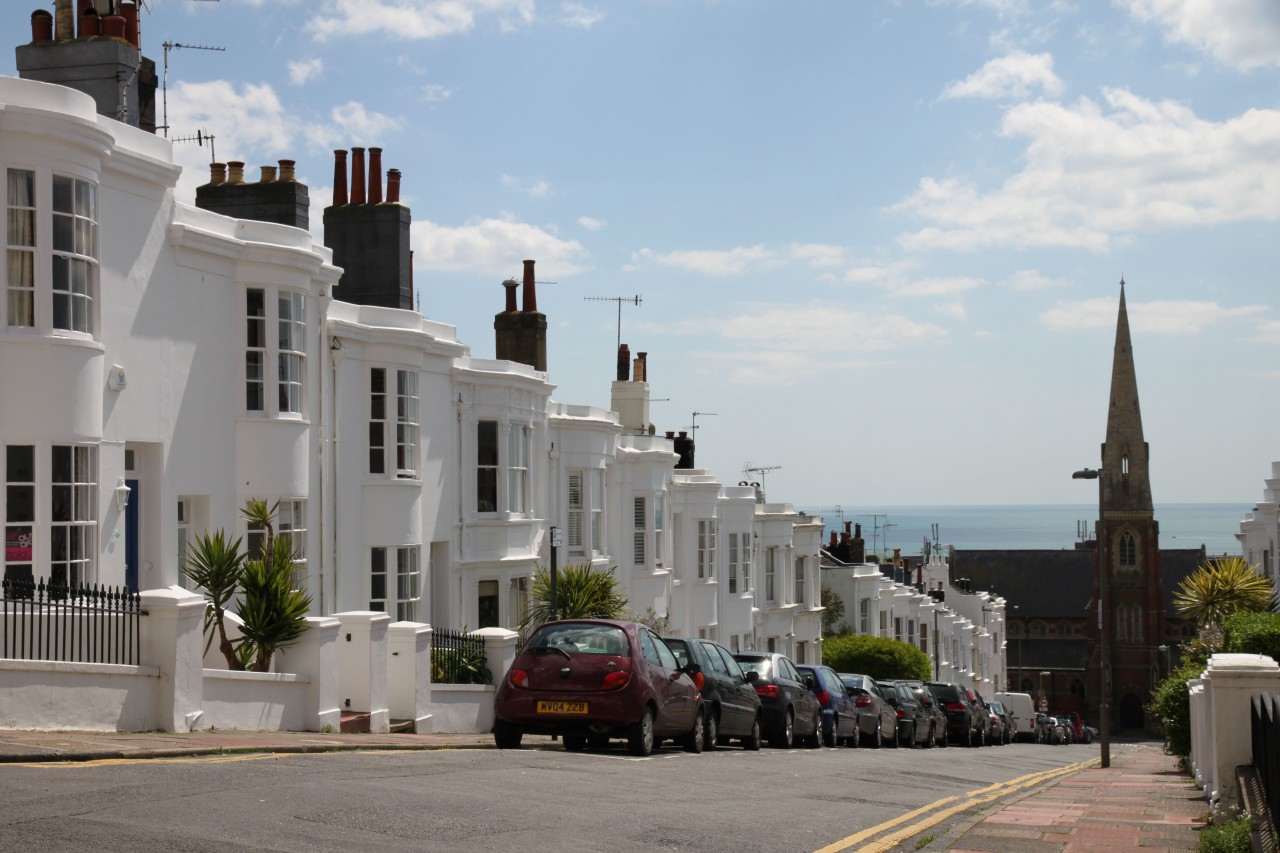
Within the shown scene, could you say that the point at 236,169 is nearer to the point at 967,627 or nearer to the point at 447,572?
the point at 447,572

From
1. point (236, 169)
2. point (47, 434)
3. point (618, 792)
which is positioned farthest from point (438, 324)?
point (618, 792)

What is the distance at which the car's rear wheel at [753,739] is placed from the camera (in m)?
21.8

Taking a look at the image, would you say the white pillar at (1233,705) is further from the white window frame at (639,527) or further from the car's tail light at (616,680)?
the white window frame at (639,527)

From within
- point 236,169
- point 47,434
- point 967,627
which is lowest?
point 967,627

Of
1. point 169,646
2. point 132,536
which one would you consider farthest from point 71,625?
point 132,536

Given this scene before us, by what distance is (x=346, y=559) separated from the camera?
25062mm

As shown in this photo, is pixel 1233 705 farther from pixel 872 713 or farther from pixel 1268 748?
pixel 872 713

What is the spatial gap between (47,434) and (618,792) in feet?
27.2

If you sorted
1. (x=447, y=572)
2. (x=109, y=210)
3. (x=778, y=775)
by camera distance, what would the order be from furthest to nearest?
(x=447, y=572), (x=109, y=210), (x=778, y=775)

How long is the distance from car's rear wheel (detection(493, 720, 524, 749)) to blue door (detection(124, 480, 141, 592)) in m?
5.60

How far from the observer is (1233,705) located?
12227 mm

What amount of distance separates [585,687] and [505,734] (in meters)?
1.22

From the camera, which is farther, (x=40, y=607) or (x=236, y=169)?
(x=236, y=169)

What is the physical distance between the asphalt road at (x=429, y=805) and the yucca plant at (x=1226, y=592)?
1908 centimetres
